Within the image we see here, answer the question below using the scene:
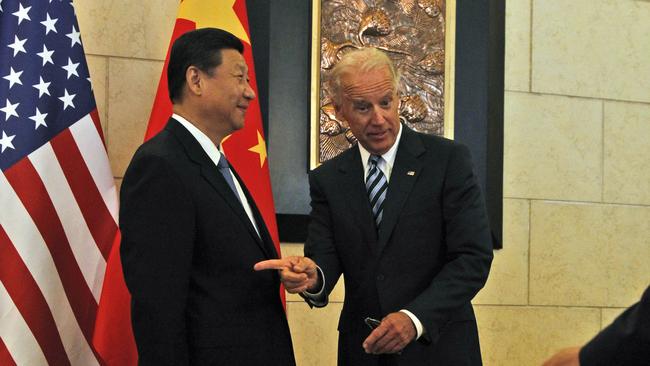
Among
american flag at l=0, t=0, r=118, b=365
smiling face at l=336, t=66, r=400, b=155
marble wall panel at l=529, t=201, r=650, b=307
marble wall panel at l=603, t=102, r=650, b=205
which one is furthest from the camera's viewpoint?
marble wall panel at l=603, t=102, r=650, b=205

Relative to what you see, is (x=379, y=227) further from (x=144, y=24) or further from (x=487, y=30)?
(x=487, y=30)

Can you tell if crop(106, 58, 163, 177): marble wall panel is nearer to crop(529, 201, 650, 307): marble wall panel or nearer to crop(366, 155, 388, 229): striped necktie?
crop(366, 155, 388, 229): striped necktie

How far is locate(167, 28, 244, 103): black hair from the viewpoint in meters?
3.07

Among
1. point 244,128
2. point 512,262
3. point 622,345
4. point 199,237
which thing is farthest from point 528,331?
point 622,345

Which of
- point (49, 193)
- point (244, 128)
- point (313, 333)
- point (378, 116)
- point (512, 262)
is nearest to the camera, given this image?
point (378, 116)

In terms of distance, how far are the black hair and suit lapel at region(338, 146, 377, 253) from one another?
0.67 meters

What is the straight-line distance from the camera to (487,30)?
515 cm

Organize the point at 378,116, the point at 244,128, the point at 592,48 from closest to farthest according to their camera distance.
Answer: the point at 378,116 < the point at 244,128 < the point at 592,48

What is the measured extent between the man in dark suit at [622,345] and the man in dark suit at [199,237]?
1.33 metres

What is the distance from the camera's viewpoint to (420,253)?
3.28 meters

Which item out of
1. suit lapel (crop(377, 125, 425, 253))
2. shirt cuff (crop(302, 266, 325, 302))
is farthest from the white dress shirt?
suit lapel (crop(377, 125, 425, 253))

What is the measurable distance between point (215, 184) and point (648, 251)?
348 centimetres

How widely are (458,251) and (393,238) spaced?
8.9 inches

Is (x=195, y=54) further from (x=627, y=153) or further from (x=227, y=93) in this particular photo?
(x=627, y=153)
